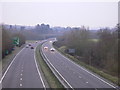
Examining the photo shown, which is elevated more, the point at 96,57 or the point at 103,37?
the point at 103,37

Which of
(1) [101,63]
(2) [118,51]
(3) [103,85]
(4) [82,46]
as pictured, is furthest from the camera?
(4) [82,46]

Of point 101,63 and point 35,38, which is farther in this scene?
point 35,38

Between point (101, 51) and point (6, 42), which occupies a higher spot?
point (6, 42)

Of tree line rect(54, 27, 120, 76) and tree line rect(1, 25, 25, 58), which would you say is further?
tree line rect(1, 25, 25, 58)

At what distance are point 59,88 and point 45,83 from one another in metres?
3.61

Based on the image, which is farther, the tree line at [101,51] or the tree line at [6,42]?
the tree line at [6,42]

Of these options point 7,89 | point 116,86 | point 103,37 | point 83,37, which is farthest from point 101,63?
point 7,89

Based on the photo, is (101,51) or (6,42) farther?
(6,42)

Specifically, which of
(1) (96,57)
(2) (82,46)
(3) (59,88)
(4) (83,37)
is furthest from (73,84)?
(4) (83,37)

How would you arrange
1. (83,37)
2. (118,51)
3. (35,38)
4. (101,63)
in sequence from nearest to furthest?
(118,51) → (101,63) → (83,37) → (35,38)

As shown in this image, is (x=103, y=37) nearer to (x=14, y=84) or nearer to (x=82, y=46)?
(x=82, y=46)

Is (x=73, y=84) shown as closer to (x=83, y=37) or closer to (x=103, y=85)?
(x=103, y=85)

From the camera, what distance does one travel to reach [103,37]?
62062 millimetres

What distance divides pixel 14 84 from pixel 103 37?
1528 inches
